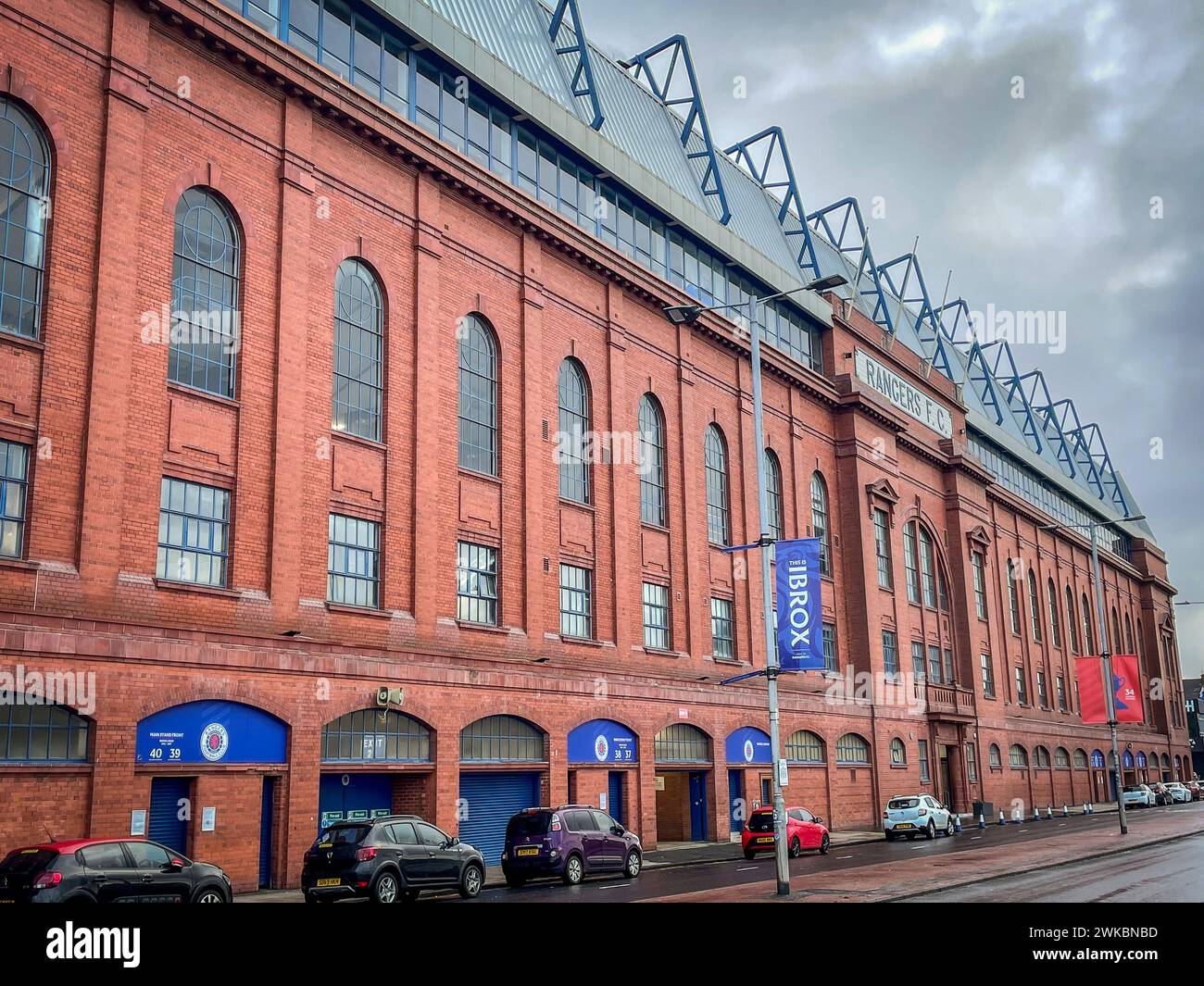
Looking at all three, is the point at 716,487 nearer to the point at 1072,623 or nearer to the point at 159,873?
the point at 159,873

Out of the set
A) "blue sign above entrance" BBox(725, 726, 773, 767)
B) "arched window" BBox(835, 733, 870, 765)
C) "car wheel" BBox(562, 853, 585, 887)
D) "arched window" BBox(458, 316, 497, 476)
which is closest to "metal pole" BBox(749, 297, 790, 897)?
"car wheel" BBox(562, 853, 585, 887)

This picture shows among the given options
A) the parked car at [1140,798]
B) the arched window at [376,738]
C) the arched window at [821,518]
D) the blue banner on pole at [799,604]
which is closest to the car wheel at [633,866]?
the arched window at [376,738]

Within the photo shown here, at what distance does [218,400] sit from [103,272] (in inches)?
136

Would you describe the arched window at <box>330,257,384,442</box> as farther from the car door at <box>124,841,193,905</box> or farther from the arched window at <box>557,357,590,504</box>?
the car door at <box>124,841,193,905</box>

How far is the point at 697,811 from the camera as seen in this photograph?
126 ft

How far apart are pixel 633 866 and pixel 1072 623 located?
2620 inches

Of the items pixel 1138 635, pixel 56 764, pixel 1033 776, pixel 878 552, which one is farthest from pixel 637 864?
pixel 1138 635

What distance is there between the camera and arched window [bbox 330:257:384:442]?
89.1 ft

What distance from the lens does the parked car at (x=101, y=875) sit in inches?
576

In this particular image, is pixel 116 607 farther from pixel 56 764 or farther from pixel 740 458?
pixel 740 458

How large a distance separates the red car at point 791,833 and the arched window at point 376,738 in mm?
10722

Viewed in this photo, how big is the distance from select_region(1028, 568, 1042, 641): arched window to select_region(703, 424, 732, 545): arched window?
131ft

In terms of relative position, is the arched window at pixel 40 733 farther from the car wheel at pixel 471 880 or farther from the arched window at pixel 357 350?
the arched window at pixel 357 350

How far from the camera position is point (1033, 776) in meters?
68.8
